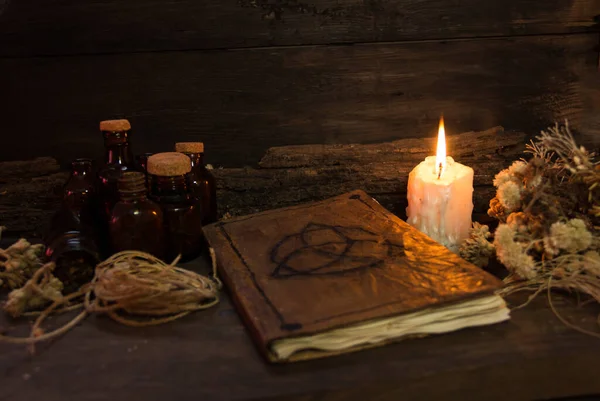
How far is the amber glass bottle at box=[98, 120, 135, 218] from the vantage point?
0.91m

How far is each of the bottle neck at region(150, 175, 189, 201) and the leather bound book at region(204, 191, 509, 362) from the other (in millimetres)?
96

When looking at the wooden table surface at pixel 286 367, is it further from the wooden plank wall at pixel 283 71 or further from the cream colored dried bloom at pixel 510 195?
the wooden plank wall at pixel 283 71

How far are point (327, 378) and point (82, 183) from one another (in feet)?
1.75

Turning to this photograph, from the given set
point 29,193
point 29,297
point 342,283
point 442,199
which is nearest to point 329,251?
point 342,283

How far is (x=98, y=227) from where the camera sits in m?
0.92

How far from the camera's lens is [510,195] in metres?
0.86

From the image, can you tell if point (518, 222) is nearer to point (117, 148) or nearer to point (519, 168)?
point (519, 168)

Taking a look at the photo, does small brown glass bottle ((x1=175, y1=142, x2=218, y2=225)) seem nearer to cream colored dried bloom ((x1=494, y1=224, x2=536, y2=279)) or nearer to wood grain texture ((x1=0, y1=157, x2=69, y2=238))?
wood grain texture ((x1=0, y1=157, x2=69, y2=238))

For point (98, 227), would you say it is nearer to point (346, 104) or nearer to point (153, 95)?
point (153, 95)

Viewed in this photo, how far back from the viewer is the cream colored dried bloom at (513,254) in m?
0.79

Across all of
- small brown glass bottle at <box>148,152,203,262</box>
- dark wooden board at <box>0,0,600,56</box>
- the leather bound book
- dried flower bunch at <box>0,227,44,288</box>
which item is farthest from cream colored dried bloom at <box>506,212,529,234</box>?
dried flower bunch at <box>0,227,44,288</box>

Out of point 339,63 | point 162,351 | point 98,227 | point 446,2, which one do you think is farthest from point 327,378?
point 446,2

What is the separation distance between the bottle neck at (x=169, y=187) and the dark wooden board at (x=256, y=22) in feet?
0.88

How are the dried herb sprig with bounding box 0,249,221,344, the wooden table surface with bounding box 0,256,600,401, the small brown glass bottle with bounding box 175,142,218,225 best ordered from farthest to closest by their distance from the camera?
the small brown glass bottle with bounding box 175,142,218,225 → the dried herb sprig with bounding box 0,249,221,344 → the wooden table surface with bounding box 0,256,600,401
